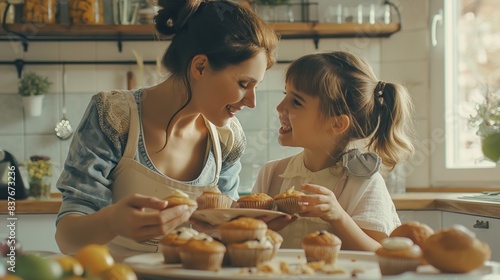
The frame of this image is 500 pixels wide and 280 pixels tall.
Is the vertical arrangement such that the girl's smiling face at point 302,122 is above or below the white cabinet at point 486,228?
above

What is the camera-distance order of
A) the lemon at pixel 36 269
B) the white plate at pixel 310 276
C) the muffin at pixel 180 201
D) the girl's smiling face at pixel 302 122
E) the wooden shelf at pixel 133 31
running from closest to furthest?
the lemon at pixel 36 269 → the white plate at pixel 310 276 → the muffin at pixel 180 201 → the girl's smiling face at pixel 302 122 → the wooden shelf at pixel 133 31

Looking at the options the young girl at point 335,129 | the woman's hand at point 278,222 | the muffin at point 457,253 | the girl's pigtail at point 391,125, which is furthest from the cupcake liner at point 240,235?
the girl's pigtail at point 391,125

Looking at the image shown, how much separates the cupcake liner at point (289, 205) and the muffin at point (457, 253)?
442 mm

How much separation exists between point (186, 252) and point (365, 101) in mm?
1006

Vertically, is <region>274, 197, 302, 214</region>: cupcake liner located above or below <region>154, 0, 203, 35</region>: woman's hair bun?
below

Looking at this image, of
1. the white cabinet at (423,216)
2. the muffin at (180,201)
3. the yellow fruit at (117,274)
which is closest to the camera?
the yellow fruit at (117,274)

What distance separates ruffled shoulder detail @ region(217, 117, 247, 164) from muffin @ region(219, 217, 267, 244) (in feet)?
2.63

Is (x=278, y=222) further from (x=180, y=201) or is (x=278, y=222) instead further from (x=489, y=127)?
(x=489, y=127)

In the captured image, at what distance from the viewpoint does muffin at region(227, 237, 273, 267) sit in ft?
3.20

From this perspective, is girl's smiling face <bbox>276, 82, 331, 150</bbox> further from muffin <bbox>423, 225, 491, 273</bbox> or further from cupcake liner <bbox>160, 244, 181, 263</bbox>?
muffin <bbox>423, 225, 491, 273</bbox>

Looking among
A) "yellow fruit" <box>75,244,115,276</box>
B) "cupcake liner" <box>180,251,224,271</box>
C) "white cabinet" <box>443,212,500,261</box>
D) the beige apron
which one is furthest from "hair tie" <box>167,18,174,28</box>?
"white cabinet" <box>443,212,500,261</box>

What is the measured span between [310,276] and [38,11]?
2.61 metres

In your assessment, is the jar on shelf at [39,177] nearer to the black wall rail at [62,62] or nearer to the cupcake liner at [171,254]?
the black wall rail at [62,62]

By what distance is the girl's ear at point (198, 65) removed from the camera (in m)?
1.67
